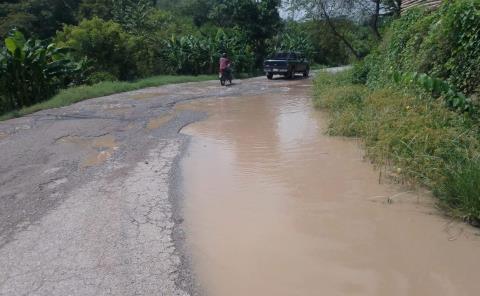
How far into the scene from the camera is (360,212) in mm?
5551

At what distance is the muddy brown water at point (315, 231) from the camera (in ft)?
13.3

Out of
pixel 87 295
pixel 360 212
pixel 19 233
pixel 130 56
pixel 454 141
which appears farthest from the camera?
pixel 130 56

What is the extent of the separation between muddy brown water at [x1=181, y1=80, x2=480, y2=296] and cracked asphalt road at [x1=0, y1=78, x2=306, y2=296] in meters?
0.34

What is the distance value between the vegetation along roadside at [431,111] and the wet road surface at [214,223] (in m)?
0.37

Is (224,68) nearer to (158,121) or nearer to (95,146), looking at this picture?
(158,121)

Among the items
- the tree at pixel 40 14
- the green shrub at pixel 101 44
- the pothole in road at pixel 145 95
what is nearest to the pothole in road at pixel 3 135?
the pothole in road at pixel 145 95

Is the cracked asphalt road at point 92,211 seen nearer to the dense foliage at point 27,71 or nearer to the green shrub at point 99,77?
the dense foliage at point 27,71

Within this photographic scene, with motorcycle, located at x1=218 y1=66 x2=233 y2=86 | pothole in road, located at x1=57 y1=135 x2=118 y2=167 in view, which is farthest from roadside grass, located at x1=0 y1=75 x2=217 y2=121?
pothole in road, located at x1=57 y1=135 x2=118 y2=167

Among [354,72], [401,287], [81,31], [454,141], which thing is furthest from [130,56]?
[401,287]

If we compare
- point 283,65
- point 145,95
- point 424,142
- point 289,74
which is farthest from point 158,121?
point 289,74

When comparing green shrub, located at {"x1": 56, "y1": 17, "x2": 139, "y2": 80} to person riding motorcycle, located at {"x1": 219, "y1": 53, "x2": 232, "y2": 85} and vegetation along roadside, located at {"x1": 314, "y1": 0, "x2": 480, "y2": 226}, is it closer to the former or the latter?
person riding motorcycle, located at {"x1": 219, "y1": 53, "x2": 232, "y2": 85}

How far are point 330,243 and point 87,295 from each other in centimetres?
243

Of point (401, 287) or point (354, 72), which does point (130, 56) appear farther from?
point (401, 287)

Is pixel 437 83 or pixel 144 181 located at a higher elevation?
pixel 437 83
